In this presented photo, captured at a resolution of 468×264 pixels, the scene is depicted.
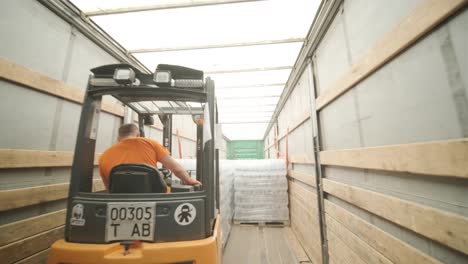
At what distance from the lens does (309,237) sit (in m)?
4.09

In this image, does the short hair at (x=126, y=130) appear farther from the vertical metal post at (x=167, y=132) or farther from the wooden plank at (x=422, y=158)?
the wooden plank at (x=422, y=158)

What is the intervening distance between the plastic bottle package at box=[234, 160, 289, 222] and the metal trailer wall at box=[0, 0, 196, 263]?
14.7ft

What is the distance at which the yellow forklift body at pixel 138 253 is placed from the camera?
5.11 feet

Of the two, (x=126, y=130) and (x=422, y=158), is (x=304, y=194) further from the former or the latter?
(x=126, y=130)

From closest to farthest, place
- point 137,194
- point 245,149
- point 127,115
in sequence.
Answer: point 137,194
point 127,115
point 245,149

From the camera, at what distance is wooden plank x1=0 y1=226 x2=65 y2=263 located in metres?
2.17

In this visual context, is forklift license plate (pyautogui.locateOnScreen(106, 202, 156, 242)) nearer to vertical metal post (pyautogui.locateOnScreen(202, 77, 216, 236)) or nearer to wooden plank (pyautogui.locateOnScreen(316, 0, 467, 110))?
vertical metal post (pyautogui.locateOnScreen(202, 77, 216, 236))

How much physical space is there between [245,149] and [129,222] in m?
18.4

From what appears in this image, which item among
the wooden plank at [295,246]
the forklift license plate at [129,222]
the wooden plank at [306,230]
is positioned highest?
the forklift license plate at [129,222]

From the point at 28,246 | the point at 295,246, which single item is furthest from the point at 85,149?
the point at 295,246

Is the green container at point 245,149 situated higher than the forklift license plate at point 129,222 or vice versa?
the green container at point 245,149

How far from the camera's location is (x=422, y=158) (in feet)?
4.67

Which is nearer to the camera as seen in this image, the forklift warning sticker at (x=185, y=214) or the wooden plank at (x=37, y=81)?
the forklift warning sticker at (x=185, y=214)

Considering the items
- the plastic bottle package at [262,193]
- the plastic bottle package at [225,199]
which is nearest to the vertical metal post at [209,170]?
A: the plastic bottle package at [225,199]
